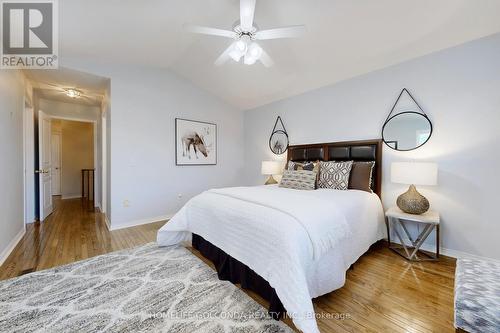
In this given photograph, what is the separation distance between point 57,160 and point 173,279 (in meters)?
6.07

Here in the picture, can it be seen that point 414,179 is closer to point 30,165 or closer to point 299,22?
point 299,22

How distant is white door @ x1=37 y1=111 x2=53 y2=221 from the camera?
12.3 feet

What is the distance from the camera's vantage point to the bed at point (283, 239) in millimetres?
1333

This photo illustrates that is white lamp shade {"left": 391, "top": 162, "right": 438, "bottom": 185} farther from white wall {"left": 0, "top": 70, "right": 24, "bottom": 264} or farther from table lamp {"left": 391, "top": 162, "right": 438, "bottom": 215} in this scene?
white wall {"left": 0, "top": 70, "right": 24, "bottom": 264}

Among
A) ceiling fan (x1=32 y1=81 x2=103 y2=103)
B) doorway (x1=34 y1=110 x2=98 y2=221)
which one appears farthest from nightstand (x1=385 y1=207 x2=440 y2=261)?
doorway (x1=34 y1=110 x2=98 y2=221)

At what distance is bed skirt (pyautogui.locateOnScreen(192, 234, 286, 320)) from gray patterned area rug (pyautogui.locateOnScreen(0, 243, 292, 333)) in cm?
6

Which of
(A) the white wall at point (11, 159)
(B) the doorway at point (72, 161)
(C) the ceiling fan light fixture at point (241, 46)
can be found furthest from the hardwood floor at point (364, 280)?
(B) the doorway at point (72, 161)

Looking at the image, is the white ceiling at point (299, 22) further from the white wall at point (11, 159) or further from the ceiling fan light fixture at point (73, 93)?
the ceiling fan light fixture at point (73, 93)

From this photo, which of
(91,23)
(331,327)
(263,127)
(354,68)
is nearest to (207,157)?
(263,127)

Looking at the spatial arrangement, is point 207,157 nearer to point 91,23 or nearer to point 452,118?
point 91,23

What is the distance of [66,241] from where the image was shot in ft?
9.26

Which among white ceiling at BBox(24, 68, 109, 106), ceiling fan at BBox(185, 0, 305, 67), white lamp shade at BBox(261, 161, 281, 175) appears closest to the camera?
ceiling fan at BBox(185, 0, 305, 67)

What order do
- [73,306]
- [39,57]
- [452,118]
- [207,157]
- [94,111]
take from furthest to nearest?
1. [94,111]
2. [207,157]
3. [39,57]
4. [452,118]
5. [73,306]

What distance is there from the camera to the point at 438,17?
6.82 feet
